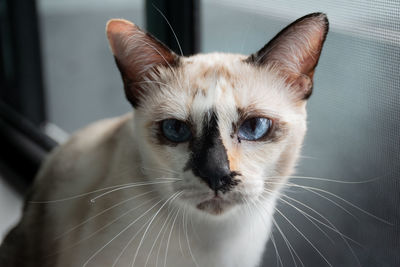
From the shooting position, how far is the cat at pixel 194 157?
0.90 m

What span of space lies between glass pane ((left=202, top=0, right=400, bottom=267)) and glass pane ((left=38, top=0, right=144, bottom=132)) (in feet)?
3.25

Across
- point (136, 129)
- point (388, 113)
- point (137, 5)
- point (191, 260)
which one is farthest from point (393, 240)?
point (137, 5)

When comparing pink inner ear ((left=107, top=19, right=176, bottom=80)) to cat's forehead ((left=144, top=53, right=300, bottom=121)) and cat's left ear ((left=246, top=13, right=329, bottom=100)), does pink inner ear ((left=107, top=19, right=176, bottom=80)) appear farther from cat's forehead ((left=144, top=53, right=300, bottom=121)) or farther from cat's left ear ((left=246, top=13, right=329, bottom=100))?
cat's left ear ((left=246, top=13, right=329, bottom=100))

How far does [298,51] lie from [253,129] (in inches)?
6.4

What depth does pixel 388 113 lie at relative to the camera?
959 mm

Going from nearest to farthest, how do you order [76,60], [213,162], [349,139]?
1. [213,162]
2. [349,139]
3. [76,60]

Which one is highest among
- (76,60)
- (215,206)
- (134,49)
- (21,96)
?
(134,49)

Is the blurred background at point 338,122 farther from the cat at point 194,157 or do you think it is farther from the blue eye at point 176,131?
the blue eye at point 176,131

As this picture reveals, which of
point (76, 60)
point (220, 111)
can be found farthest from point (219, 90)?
point (76, 60)

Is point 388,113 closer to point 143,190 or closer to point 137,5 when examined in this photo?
point 143,190

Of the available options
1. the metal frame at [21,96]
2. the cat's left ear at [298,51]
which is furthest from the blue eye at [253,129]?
the metal frame at [21,96]

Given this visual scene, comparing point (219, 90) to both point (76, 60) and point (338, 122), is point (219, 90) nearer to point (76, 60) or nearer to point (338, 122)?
point (338, 122)

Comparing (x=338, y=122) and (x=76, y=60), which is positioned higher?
(x=338, y=122)

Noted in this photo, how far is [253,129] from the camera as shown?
0.93 meters
